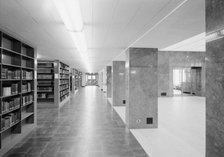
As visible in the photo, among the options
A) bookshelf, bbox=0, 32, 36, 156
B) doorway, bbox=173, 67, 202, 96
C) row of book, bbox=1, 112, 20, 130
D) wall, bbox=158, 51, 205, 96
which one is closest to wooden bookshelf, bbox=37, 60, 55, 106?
bookshelf, bbox=0, 32, 36, 156

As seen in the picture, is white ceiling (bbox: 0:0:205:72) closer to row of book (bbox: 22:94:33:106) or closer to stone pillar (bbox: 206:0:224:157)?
stone pillar (bbox: 206:0:224:157)

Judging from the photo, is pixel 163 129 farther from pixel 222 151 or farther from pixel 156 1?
pixel 156 1

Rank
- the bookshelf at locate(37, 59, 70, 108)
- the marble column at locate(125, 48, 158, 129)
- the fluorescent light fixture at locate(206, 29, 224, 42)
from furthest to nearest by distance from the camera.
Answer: the bookshelf at locate(37, 59, 70, 108) → the marble column at locate(125, 48, 158, 129) → the fluorescent light fixture at locate(206, 29, 224, 42)

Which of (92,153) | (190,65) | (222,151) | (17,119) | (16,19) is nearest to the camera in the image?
(222,151)

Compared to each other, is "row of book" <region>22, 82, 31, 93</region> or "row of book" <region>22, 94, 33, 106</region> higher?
"row of book" <region>22, 82, 31, 93</region>

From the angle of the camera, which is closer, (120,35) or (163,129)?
(120,35)

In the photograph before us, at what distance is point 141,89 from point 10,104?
142 inches

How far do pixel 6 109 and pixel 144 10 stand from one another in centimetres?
355

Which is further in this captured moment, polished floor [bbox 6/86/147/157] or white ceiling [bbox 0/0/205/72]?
polished floor [bbox 6/86/147/157]

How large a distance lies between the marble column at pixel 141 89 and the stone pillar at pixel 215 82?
2931 millimetres

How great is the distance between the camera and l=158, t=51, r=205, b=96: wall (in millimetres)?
11375

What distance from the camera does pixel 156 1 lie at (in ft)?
6.01

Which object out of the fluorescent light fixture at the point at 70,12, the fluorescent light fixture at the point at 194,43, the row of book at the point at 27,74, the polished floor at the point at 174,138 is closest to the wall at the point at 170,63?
the fluorescent light fixture at the point at 194,43

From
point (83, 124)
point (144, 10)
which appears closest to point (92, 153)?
point (83, 124)
